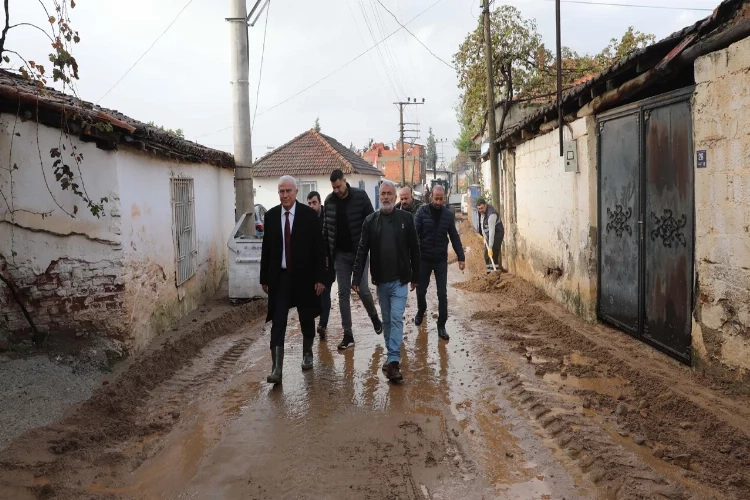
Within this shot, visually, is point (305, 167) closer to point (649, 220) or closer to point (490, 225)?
point (490, 225)

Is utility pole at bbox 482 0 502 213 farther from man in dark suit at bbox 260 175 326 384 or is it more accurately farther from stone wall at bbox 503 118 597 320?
man in dark suit at bbox 260 175 326 384

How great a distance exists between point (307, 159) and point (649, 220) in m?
25.2

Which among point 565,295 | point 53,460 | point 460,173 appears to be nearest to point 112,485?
point 53,460

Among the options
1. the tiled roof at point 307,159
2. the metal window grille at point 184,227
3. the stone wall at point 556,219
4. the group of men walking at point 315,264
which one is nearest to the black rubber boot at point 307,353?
the group of men walking at point 315,264

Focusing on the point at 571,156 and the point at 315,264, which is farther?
the point at 571,156

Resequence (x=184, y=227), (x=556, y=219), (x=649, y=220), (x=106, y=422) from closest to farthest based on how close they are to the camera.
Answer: (x=106, y=422) < (x=649, y=220) < (x=184, y=227) < (x=556, y=219)

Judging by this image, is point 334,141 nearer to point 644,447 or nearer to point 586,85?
point 586,85

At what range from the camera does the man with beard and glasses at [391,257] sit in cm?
653

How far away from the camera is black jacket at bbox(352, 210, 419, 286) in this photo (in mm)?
6598

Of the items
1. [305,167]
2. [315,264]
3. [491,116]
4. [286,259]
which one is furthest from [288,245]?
[305,167]

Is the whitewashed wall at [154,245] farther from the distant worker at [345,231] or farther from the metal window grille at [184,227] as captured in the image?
the distant worker at [345,231]

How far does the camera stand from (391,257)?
6.56 metres

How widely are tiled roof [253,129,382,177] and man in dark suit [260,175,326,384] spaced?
2340 centimetres

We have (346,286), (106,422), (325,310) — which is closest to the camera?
(106,422)
